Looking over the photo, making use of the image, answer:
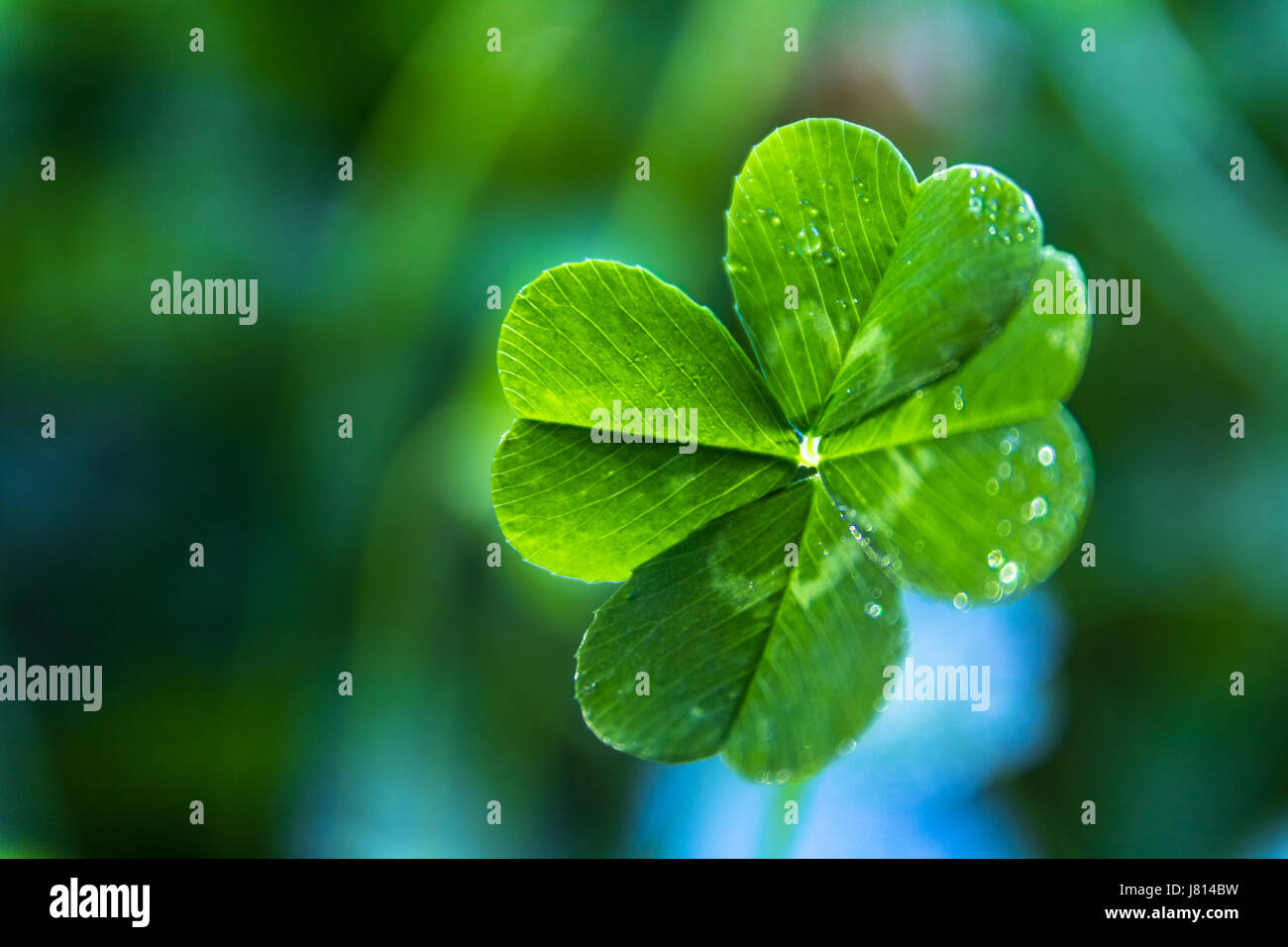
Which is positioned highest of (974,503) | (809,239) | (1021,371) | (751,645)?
(809,239)

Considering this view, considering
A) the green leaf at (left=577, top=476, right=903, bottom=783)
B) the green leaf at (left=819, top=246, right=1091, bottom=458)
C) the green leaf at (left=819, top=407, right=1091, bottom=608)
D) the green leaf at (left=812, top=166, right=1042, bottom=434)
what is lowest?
the green leaf at (left=577, top=476, right=903, bottom=783)

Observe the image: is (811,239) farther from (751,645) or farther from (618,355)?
(751,645)

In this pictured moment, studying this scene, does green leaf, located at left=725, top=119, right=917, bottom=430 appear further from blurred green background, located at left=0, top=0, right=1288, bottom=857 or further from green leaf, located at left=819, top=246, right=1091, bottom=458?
blurred green background, located at left=0, top=0, right=1288, bottom=857

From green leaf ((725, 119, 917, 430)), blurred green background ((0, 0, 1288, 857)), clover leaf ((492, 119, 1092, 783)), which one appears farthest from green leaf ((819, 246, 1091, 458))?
blurred green background ((0, 0, 1288, 857))

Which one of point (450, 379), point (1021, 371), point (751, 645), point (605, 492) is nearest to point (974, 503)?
point (1021, 371)
